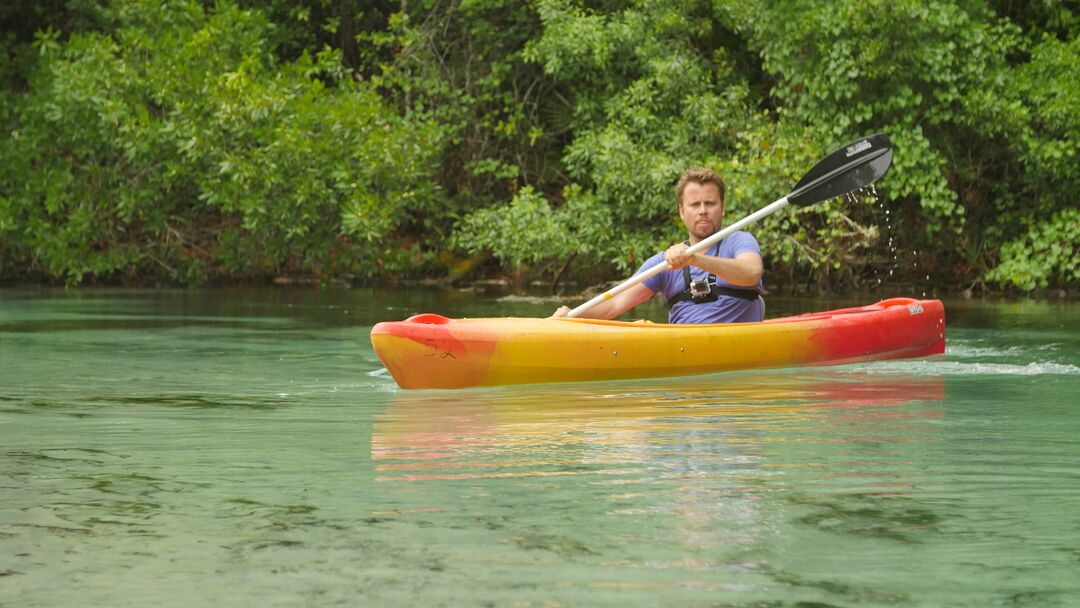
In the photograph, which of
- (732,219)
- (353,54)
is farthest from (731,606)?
(353,54)

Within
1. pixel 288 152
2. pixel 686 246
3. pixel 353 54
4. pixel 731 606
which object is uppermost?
pixel 353 54

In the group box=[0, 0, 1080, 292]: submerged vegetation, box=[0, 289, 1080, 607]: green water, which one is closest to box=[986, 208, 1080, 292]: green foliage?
box=[0, 0, 1080, 292]: submerged vegetation

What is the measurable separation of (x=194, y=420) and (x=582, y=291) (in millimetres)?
10441

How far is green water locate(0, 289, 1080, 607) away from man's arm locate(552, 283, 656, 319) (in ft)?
1.74

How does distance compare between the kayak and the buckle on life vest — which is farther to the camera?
the buckle on life vest

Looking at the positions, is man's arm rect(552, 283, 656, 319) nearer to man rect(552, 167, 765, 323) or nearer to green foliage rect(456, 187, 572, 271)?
man rect(552, 167, 765, 323)

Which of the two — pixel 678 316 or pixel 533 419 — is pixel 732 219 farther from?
pixel 533 419

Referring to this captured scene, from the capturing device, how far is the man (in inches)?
271

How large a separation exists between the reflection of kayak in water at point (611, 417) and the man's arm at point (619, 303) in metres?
0.51

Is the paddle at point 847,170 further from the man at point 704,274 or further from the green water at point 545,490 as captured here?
the green water at point 545,490

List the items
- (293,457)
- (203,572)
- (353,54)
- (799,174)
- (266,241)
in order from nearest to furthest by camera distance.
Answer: (203,572), (293,457), (799,174), (266,241), (353,54)

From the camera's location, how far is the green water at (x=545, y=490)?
10.0 feet

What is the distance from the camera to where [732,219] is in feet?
44.4

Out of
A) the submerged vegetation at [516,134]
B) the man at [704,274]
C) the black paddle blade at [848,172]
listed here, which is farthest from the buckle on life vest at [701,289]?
the submerged vegetation at [516,134]
